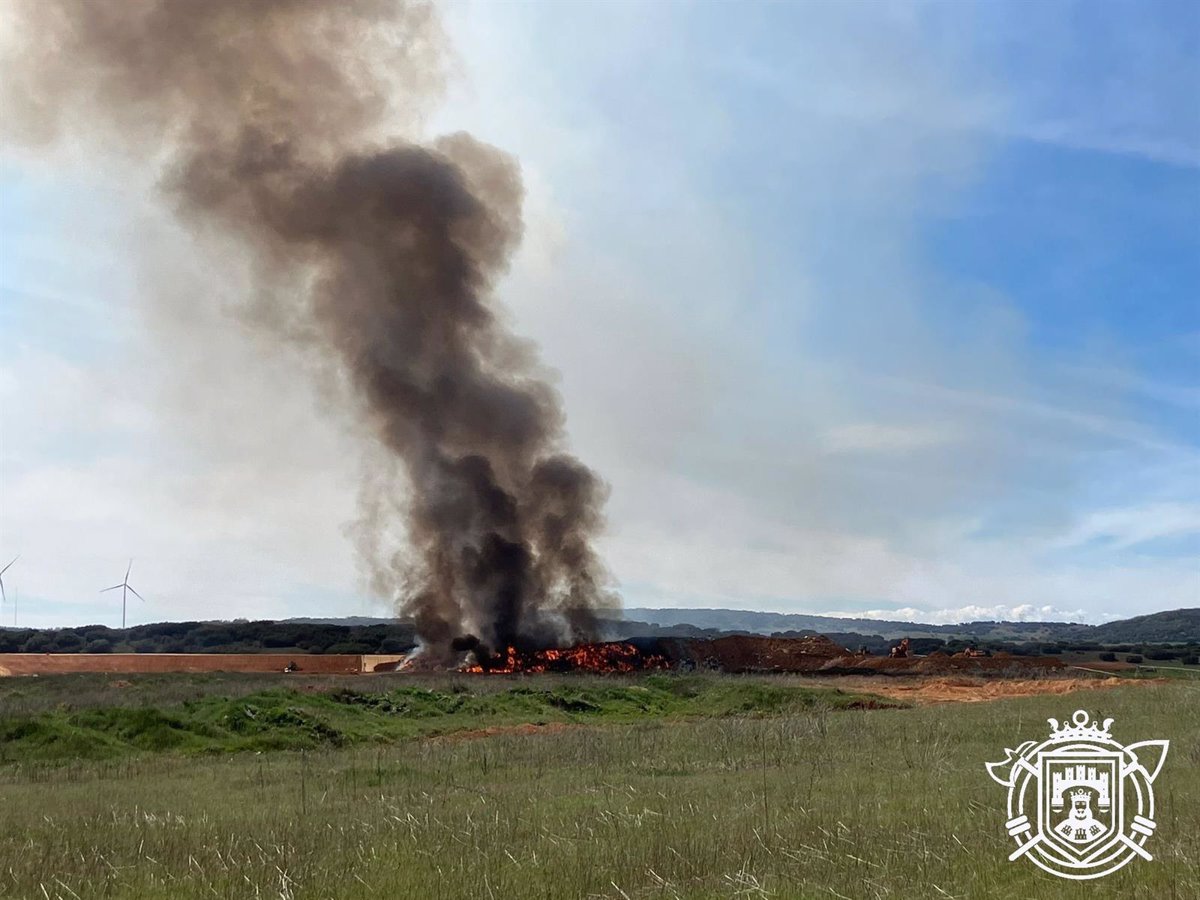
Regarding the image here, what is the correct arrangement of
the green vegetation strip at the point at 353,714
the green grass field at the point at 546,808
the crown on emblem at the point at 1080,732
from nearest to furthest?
the green grass field at the point at 546,808
the crown on emblem at the point at 1080,732
the green vegetation strip at the point at 353,714

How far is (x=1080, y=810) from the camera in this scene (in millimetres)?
9234

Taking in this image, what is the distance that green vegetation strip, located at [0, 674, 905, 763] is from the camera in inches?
944

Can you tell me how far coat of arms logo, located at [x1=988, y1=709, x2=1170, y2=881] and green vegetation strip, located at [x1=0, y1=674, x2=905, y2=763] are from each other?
59.7 feet

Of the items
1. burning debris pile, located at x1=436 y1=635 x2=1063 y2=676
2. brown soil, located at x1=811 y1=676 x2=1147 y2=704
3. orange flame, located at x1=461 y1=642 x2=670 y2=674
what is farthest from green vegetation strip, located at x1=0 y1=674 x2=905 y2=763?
burning debris pile, located at x1=436 y1=635 x2=1063 y2=676

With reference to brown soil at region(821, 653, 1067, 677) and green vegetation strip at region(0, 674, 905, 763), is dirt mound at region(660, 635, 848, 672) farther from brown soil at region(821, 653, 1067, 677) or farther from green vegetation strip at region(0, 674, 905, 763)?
green vegetation strip at region(0, 674, 905, 763)

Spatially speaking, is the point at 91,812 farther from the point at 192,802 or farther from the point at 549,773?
the point at 549,773

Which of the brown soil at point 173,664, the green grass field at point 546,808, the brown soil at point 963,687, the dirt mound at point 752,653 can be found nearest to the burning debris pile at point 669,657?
the dirt mound at point 752,653

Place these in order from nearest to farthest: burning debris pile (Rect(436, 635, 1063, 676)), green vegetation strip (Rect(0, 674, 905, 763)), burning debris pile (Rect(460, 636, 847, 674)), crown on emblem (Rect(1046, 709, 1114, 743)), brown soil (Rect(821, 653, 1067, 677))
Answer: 1. crown on emblem (Rect(1046, 709, 1114, 743))
2. green vegetation strip (Rect(0, 674, 905, 763))
3. burning debris pile (Rect(460, 636, 847, 674))
4. burning debris pile (Rect(436, 635, 1063, 676))
5. brown soil (Rect(821, 653, 1067, 677))

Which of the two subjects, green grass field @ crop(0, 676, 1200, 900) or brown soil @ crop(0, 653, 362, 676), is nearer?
green grass field @ crop(0, 676, 1200, 900)

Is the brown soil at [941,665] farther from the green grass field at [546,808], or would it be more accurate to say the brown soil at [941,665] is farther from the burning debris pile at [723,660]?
the green grass field at [546,808]

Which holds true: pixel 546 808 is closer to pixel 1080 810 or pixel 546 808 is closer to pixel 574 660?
pixel 1080 810

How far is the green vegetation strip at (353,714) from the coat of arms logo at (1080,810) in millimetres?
18182

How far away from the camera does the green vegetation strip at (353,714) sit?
24.0m

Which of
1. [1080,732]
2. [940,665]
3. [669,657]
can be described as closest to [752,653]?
[669,657]
